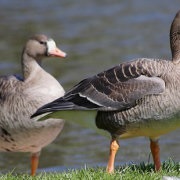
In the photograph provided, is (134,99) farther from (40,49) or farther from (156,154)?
(40,49)

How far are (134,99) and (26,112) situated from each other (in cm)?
197

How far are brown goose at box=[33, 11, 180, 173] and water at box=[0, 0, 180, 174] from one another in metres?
4.25

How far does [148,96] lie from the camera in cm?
816

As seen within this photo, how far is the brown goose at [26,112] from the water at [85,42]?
2.85 m

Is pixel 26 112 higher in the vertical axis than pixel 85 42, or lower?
lower

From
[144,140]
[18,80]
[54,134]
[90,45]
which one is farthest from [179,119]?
[90,45]

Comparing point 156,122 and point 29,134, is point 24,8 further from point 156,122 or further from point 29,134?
point 156,122

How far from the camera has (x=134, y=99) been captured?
8234 millimetres

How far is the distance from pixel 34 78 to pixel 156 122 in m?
2.62

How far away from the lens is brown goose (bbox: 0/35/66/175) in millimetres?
9680

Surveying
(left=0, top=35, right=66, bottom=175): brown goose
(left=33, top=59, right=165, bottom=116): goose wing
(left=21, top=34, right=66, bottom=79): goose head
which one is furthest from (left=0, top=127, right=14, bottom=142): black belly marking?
(left=33, top=59, right=165, bottom=116): goose wing

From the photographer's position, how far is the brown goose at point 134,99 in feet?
26.5

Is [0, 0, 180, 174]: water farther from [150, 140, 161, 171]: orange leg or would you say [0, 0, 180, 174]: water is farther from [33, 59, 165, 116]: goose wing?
[33, 59, 165, 116]: goose wing

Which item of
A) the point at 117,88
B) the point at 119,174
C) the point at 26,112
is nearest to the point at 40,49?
the point at 26,112
